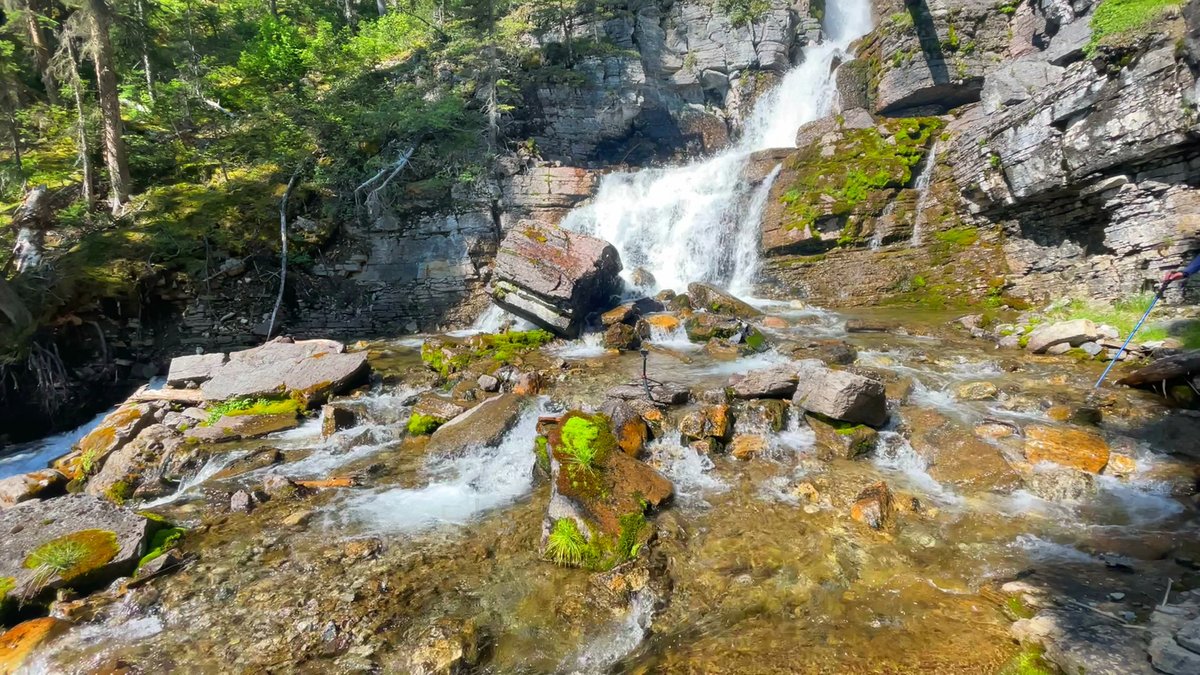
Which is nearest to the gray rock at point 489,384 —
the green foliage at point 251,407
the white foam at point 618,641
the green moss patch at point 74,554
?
the green foliage at point 251,407

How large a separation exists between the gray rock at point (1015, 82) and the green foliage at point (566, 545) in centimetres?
1629

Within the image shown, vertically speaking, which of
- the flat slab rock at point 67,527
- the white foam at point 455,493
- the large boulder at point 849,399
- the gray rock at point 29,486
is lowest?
the gray rock at point 29,486

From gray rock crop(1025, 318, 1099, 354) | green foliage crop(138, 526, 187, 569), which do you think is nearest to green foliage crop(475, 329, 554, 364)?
green foliage crop(138, 526, 187, 569)

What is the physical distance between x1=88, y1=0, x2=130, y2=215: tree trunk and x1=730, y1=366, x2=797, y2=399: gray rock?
17784mm

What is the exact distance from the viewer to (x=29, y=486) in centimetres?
674

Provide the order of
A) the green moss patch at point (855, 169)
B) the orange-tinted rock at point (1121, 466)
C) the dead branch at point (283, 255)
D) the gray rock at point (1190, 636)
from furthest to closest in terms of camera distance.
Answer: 1. the green moss patch at point (855, 169)
2. the dead branch at point (283, 255)
3. the orange-tinted rock at point (1121, 466)
4. the gray rock at point (1190, 636)

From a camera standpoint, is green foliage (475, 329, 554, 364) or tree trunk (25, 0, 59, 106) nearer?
green foliage (475, 329, 554, 364)

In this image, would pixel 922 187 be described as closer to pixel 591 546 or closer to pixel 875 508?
pixel 875 508

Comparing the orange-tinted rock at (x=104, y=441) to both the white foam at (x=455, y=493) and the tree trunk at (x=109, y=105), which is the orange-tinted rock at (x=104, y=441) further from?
the tree trunk at (x=109, y=105)

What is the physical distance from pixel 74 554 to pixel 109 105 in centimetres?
1524

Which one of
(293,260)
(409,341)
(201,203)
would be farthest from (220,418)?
(201,203)

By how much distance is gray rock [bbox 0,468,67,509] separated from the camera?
21.3 feet

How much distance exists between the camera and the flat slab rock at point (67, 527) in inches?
177

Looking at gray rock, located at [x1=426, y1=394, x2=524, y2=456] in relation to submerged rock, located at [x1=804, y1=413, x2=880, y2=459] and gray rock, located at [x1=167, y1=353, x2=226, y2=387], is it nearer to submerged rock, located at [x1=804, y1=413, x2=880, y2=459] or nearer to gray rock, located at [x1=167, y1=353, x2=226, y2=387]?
submerged rock, located at [x1=804, y1=413, x2=880, y2=459]
